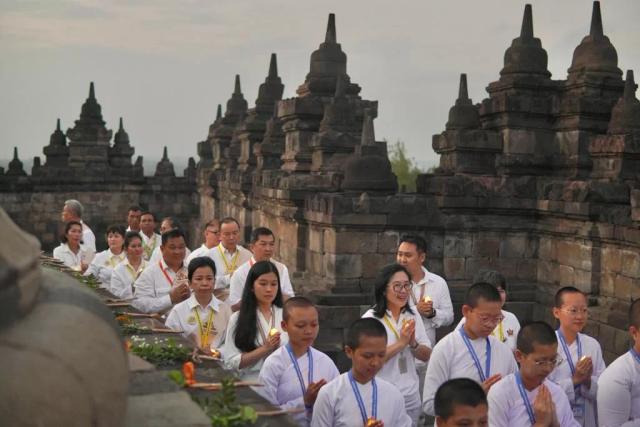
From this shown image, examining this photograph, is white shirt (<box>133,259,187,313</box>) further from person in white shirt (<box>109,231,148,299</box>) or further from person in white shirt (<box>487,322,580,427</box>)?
person in white shirt (<box>487,322,580,427</box>)

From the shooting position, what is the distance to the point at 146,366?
399cm

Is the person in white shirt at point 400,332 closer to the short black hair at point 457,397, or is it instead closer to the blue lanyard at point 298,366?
the blue lanyard at point 298,366

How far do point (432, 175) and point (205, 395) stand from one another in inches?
359

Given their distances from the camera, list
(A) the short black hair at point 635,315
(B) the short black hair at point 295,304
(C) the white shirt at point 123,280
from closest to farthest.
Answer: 1. (B) the short black hair at point 295,304
2. (A) the short black hair at point 635,315
3. (C) the white shirt at point 123,280

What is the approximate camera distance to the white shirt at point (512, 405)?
5000 millimetres

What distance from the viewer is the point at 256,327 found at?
6.21 metres

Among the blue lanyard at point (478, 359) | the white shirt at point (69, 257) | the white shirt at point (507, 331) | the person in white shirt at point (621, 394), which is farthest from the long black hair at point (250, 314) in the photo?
the white shirt at point (69, 257)

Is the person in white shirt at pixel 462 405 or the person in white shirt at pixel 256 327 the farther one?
the person in white shirt at pixel 256 327

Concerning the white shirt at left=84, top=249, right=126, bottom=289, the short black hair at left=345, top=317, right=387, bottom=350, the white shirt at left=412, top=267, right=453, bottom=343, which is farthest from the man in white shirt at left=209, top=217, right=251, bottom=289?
the short black hair at left=345, top=317, right=387, bottom=350

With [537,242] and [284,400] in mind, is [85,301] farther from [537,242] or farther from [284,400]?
[537,242]

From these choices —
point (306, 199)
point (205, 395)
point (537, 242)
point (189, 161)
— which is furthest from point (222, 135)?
point (205, 395)

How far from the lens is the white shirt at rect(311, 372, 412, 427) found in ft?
16.0

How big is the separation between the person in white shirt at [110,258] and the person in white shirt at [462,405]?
6.83 m

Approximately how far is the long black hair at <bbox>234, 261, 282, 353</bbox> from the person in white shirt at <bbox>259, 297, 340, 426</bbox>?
565 millimetres
